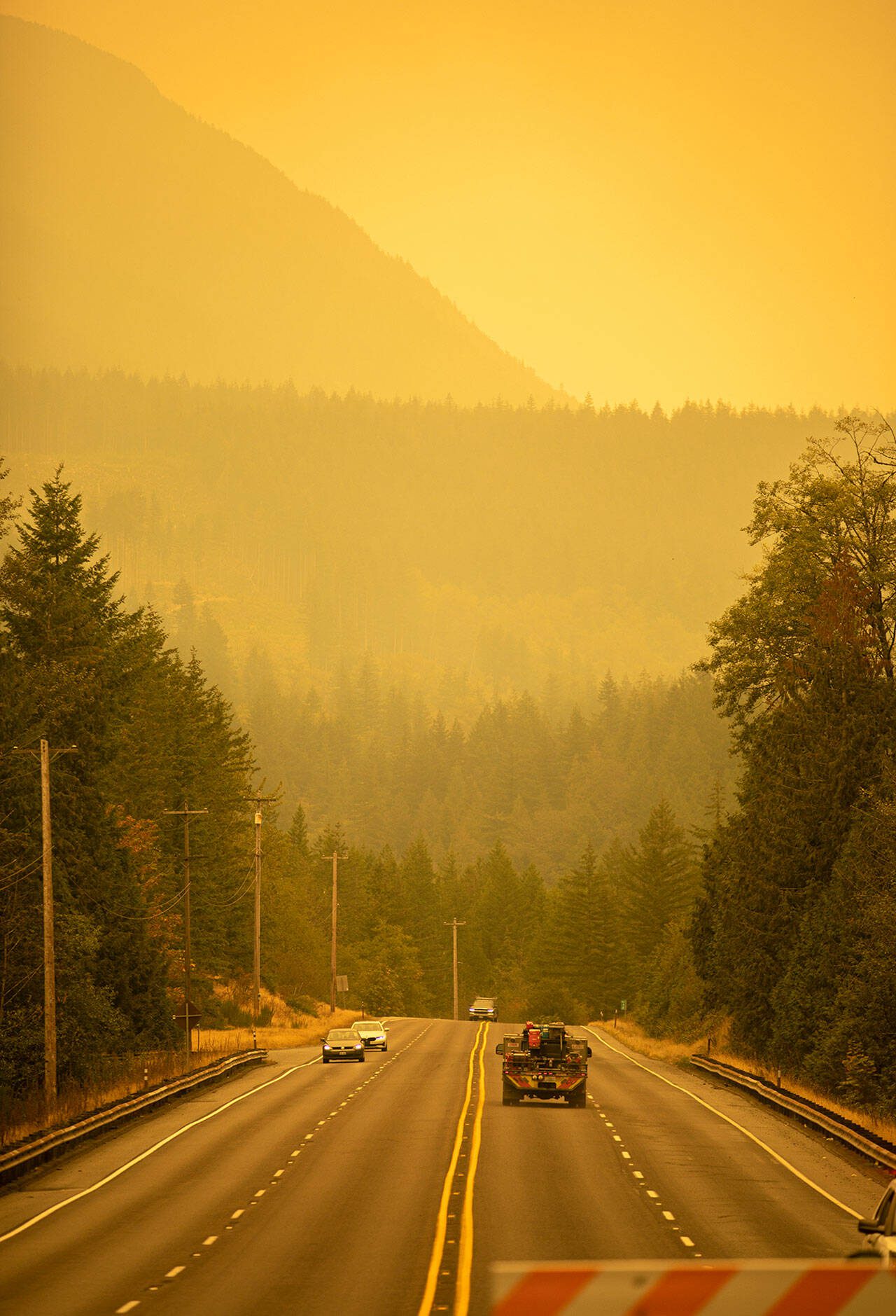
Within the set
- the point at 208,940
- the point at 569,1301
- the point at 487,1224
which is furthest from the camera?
the point at 208,940

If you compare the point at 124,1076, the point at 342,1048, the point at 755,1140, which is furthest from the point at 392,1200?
the point at 342,1048

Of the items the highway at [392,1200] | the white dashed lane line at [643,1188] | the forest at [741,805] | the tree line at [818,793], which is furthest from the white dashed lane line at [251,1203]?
the tree line at [818,793]

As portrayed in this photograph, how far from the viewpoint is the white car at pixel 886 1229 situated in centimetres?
1415

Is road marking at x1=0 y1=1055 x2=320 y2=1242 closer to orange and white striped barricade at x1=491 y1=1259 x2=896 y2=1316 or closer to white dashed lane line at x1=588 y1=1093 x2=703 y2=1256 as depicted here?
white dashed lane line at x1=588 y1=1093 x2=703 y2=1256

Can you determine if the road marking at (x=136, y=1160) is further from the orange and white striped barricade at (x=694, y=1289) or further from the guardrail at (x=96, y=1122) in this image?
the orange and white striped barricade at (x=694, y=1289)

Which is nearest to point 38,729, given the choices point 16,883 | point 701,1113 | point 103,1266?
point 16,883

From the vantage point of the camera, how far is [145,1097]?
43688 millimetres

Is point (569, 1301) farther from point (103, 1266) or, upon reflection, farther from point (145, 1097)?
point (145, 1097)

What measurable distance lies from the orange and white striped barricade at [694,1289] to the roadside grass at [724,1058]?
29.1 metres

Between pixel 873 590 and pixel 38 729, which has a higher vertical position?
pixel 873 590

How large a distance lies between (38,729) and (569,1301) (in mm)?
47797

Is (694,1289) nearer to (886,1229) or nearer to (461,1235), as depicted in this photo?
(886,1229)

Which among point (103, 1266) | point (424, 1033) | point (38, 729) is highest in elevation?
point (38, 729)

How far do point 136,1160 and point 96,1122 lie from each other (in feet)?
15.1
